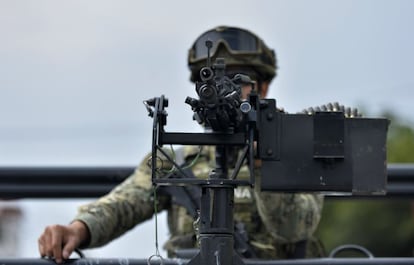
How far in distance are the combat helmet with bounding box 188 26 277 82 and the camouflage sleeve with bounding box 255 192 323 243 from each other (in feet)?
1.75

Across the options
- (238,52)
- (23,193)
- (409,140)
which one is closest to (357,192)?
(238,52)

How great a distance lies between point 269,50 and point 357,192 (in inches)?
55.2

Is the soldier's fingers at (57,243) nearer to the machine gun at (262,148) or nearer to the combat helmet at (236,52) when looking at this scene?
the machine gun at (262,148)

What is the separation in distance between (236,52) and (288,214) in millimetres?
660

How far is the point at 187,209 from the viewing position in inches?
177

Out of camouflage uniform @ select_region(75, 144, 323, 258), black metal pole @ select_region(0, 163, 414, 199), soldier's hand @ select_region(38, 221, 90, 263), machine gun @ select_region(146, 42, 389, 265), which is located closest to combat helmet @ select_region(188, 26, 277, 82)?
camouflage uniform @ select_region(75, 144, 323, 258)

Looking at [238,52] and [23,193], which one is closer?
[238,52]

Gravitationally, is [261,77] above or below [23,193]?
above

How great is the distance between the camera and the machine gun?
3.13m

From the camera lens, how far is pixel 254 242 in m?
4.55

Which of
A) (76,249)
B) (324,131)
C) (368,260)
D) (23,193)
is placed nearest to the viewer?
(324,131)

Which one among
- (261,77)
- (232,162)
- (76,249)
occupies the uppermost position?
(261,77)

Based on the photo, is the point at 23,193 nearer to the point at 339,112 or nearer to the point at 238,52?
the point at 238,52

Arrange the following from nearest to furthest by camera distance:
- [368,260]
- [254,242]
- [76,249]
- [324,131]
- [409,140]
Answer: [324,131], [368,260], [76,249], [254,242], [409,140]
